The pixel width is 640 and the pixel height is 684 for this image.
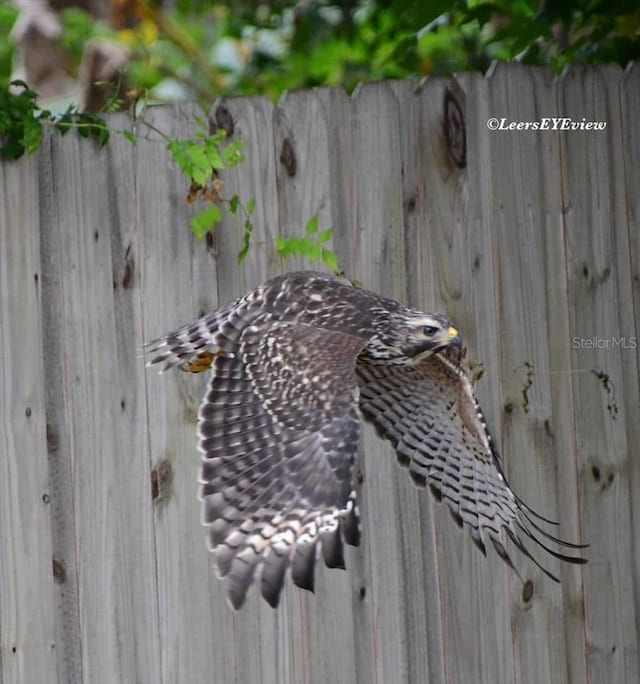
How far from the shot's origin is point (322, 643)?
10.2 feet

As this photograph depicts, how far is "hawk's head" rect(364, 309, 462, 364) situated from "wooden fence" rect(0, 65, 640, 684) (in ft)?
1.79

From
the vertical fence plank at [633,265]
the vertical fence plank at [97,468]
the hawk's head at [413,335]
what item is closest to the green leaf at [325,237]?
the hawk's head at [413,335]

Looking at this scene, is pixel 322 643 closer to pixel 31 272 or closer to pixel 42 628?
pixel 42 628

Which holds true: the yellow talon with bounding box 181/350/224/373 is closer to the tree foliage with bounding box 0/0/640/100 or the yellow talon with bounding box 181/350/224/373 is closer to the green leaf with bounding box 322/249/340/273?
the green leaf with bounding box 322/249/340/273

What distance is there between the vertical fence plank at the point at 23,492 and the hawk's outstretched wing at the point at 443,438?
87cm

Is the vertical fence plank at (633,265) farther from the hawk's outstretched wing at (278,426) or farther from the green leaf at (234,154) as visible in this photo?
the green leaf at (234,154)

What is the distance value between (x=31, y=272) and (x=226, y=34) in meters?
2.35

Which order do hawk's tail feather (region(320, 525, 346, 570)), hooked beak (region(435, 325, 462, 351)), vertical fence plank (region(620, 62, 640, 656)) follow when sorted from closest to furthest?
hawk's tail feather (region(320, 525, 346, 570))
hooked beak (region(435, 325, 462, 351))
vertical fence plank (region(620, 62, 640, 656))

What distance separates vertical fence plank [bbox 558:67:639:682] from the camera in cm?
326

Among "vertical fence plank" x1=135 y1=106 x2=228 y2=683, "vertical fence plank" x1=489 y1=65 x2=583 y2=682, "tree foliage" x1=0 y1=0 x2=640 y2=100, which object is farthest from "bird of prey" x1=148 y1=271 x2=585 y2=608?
"tree foliage" x1=0 y1=0 x2=640 y2=100

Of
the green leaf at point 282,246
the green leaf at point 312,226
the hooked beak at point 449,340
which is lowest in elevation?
the hooked beak at point 449,340

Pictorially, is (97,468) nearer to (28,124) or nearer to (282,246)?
(282,246)

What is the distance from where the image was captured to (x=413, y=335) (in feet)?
8.57

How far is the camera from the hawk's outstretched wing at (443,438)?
2750mm
